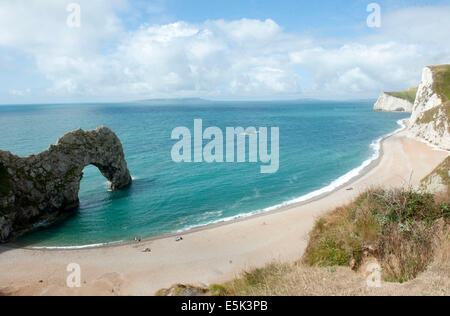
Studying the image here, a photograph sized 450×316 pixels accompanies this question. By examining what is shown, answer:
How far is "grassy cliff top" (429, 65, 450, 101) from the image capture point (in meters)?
65.7

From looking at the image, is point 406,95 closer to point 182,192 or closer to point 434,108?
point 434,108

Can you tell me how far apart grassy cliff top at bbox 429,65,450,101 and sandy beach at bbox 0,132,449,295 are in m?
60.5

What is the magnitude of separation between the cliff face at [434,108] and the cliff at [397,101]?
85321 mm

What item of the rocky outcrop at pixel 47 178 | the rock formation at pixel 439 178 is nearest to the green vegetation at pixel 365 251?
the rock formation at pixel 439 178

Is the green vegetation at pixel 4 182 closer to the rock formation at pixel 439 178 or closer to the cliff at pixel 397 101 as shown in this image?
the rock formation at pixel 439 178

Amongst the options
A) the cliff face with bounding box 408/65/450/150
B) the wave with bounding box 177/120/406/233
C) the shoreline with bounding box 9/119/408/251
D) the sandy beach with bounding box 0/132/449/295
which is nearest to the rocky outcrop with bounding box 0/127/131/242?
the shoreline with bounding box 9/119/408/251

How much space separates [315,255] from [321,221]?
302 centimetres

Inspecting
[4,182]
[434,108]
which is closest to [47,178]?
[4,182]

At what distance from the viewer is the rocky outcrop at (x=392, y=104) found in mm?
149375

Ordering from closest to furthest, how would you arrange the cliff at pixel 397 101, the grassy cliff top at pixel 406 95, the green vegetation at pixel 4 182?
the green vegetation at pixel 4 182 → the cliff at pixel 397 101 → the grassy cliff top at pixel 406 95

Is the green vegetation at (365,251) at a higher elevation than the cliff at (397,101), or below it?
below

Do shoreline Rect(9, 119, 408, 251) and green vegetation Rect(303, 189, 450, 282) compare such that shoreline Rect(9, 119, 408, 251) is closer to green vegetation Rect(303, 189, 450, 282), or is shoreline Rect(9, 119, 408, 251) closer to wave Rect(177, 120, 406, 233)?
wave Rect(177, 120, 406, 233)
